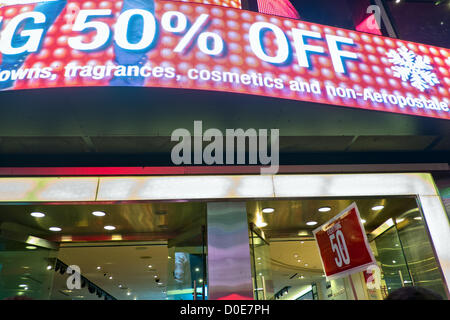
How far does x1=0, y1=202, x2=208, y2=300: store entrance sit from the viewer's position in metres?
4.91

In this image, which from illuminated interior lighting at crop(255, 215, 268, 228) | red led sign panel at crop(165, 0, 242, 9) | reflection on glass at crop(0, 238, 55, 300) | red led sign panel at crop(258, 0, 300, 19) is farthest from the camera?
red led sign panel at crop(258, 0, 300, 19)

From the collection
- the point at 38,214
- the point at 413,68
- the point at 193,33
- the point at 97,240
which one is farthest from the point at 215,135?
the point at 97,240

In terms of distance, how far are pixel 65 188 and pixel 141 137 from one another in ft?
4.15

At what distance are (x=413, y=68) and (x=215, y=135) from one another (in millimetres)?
3181

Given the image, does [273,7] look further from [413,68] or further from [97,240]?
[97,240]

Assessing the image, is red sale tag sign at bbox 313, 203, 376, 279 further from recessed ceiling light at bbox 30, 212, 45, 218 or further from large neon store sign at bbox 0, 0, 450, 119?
recessed ceiling light at bbox 30, 212, 45, 218

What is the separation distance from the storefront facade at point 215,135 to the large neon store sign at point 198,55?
19 mm

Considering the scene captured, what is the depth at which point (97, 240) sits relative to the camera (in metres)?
6.29

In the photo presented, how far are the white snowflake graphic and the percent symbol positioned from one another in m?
2.69

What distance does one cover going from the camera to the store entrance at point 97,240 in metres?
4.91

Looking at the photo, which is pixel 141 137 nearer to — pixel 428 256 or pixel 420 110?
pixel 420 110

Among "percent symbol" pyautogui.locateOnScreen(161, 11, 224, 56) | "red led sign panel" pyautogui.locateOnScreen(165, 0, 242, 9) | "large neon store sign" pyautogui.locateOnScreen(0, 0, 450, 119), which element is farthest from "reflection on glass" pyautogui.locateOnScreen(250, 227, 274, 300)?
"red led sign panel" pyautogui.locateOnScreen(165, 0, 242, 9)

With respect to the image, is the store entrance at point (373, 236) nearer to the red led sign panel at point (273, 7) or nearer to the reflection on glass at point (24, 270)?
the reflection on glass at point (24, 270)

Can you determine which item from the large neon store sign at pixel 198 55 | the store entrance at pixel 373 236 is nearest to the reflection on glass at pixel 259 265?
the store entrance at pixel 373 236
